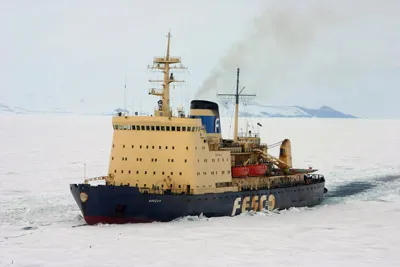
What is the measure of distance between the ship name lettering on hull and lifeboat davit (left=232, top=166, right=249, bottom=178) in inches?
62.4

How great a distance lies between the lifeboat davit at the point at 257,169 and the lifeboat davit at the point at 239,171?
1199 millimetres

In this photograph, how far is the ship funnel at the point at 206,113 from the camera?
34844 mm

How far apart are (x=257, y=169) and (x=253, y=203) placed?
3.43 metres

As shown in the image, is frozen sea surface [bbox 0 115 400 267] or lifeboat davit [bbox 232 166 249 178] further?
lifeboat davit [bbox 232 166 249 178]

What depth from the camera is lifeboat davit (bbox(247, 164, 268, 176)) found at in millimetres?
37156

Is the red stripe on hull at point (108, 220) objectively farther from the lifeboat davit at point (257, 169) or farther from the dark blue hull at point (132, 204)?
the lifeboat davit at point (257, 169)


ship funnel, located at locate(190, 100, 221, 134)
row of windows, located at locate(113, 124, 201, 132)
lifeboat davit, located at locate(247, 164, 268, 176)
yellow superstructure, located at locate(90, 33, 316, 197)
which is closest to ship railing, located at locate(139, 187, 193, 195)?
yellow superstructure, located at locate(90, 33, 316, 197)

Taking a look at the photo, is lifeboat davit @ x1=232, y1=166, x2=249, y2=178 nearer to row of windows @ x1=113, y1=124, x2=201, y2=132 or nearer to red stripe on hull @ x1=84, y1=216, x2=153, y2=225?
row of windows @ x1=113, y1=124, x2=201, y2=132

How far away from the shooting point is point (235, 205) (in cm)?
3316

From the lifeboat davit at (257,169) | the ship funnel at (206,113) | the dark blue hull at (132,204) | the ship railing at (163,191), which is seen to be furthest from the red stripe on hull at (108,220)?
the lifeboat davit at (257,169)

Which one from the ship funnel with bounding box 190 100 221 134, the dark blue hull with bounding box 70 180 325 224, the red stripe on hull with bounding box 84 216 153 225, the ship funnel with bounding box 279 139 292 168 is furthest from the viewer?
the ship funnel with bounding box 279 139 292 168

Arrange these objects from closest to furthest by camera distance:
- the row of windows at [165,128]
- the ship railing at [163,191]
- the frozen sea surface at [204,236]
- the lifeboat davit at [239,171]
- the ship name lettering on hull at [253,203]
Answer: the frozen sea surface at [204,236] < the ship railing at [163,191] < the row of windows at [165,128] < the ship name lettering on hull at [253,203] < the lifeboat davit at [239,171]

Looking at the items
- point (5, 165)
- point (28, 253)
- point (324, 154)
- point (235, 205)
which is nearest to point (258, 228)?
point (235, 205)

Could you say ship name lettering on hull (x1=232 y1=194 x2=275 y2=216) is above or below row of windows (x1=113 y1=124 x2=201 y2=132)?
below
